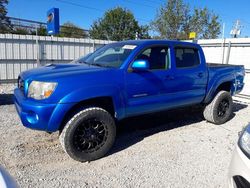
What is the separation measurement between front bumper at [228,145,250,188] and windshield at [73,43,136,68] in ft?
7.49

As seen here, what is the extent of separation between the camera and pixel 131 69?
→ 3.96 meters

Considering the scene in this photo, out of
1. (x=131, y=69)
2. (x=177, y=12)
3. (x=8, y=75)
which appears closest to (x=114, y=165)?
(x=131, y=69)

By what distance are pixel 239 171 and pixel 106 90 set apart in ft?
6.79

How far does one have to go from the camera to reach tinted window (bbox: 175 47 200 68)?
15.8ft

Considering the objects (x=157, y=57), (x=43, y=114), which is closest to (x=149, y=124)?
(x=157, y=57)

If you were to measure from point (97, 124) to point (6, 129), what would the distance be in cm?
223

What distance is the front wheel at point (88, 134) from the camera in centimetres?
344

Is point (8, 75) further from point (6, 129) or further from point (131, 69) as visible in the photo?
point (131, 69)

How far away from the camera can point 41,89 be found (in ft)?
10.9

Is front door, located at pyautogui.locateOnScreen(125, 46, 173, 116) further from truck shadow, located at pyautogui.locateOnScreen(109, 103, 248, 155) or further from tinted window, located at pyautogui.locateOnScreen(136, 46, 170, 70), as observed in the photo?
truck shadow, located at pyautogui.locateOnScreen(109, 103, 248, 155)

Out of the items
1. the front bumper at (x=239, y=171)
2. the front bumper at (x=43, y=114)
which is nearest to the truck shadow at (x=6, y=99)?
the front bumper at (x=43, y=114)

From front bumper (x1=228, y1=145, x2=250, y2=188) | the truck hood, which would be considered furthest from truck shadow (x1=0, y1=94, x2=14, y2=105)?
front bumper (x1=228, y1=145, x2=250, y2=188)

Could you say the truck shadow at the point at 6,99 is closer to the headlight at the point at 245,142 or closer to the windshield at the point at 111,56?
the windshield at the point at 111,56

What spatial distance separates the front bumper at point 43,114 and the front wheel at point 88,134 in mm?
188
